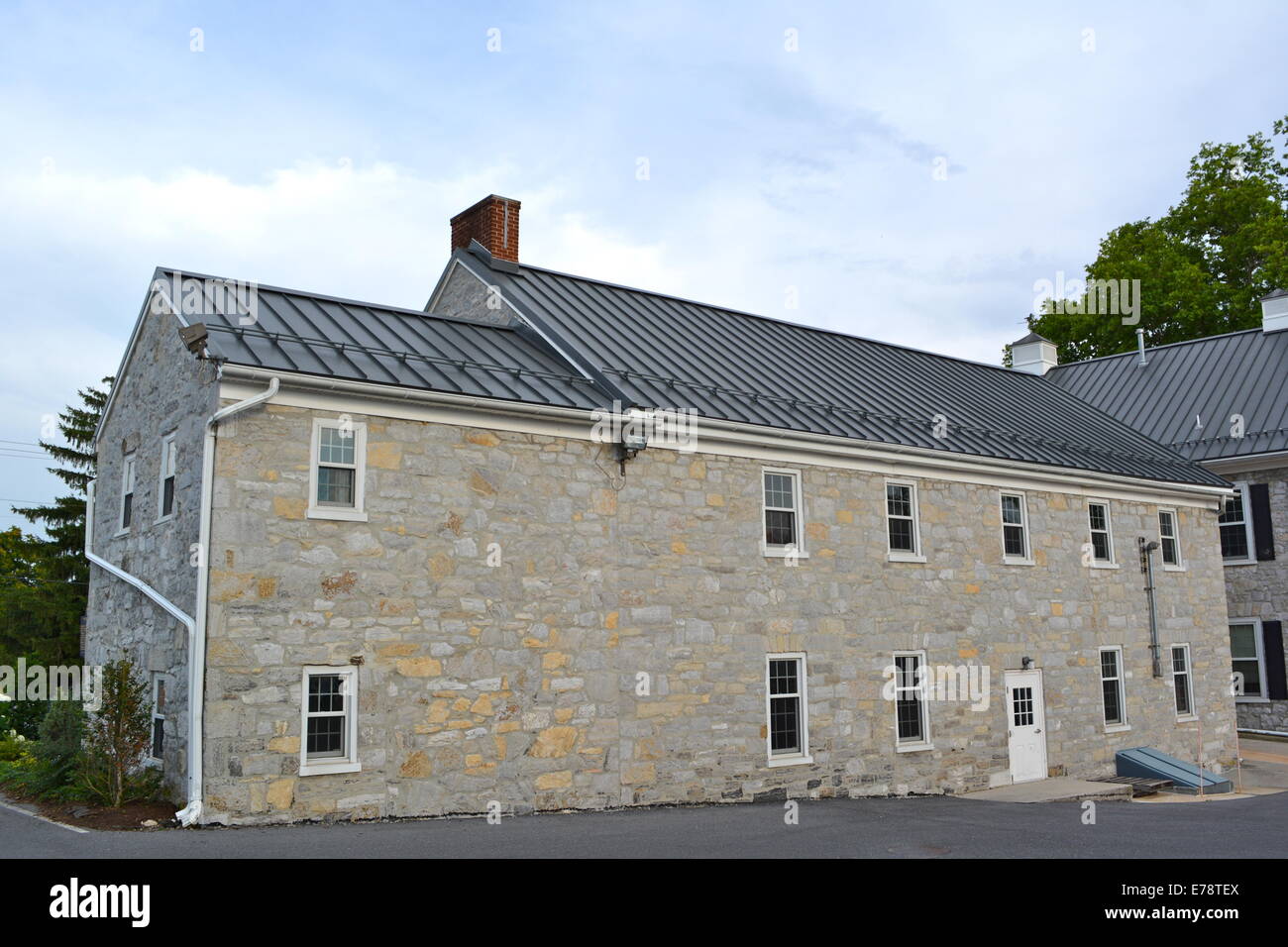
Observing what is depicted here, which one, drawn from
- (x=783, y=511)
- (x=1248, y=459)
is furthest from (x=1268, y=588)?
(x=783, y=511)

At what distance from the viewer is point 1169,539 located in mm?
24219

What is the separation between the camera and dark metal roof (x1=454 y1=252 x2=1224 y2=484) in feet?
57.9

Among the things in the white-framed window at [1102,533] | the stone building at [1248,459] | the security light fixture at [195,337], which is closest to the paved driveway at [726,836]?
the security light fixture at [195,337]

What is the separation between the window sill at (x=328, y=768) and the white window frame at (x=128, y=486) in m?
5.43

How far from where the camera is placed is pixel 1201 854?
11250 millimetres

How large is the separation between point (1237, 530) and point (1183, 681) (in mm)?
5504

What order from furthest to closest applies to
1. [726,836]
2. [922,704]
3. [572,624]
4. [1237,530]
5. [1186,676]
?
1. [1237,530]
2. [1186,676]
3. [922,704]
4. [572,624]
5. [726,836]

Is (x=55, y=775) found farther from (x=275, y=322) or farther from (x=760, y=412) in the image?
(x=760, y=412)

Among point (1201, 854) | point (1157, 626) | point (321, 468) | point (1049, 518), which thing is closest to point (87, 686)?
point (321, 468)

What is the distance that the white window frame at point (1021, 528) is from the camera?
2052 cm

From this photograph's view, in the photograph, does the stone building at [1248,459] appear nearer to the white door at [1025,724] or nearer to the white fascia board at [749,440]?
the white fascia board at [749,440]

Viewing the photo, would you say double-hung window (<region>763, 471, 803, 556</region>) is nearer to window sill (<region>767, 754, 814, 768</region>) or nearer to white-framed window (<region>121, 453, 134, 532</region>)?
window sill (<region>767, 754, 814, 768</region>)

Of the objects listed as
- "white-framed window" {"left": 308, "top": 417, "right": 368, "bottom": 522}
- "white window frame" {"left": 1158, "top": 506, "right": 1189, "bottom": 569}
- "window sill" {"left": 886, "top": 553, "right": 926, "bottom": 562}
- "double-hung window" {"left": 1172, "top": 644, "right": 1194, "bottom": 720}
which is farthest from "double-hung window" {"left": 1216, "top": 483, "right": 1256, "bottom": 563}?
"white-framed window" {"left": 308, "top": 417, "right": 368, "bottom": 522}

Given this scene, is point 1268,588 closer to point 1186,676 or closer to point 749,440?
point 1186,676
